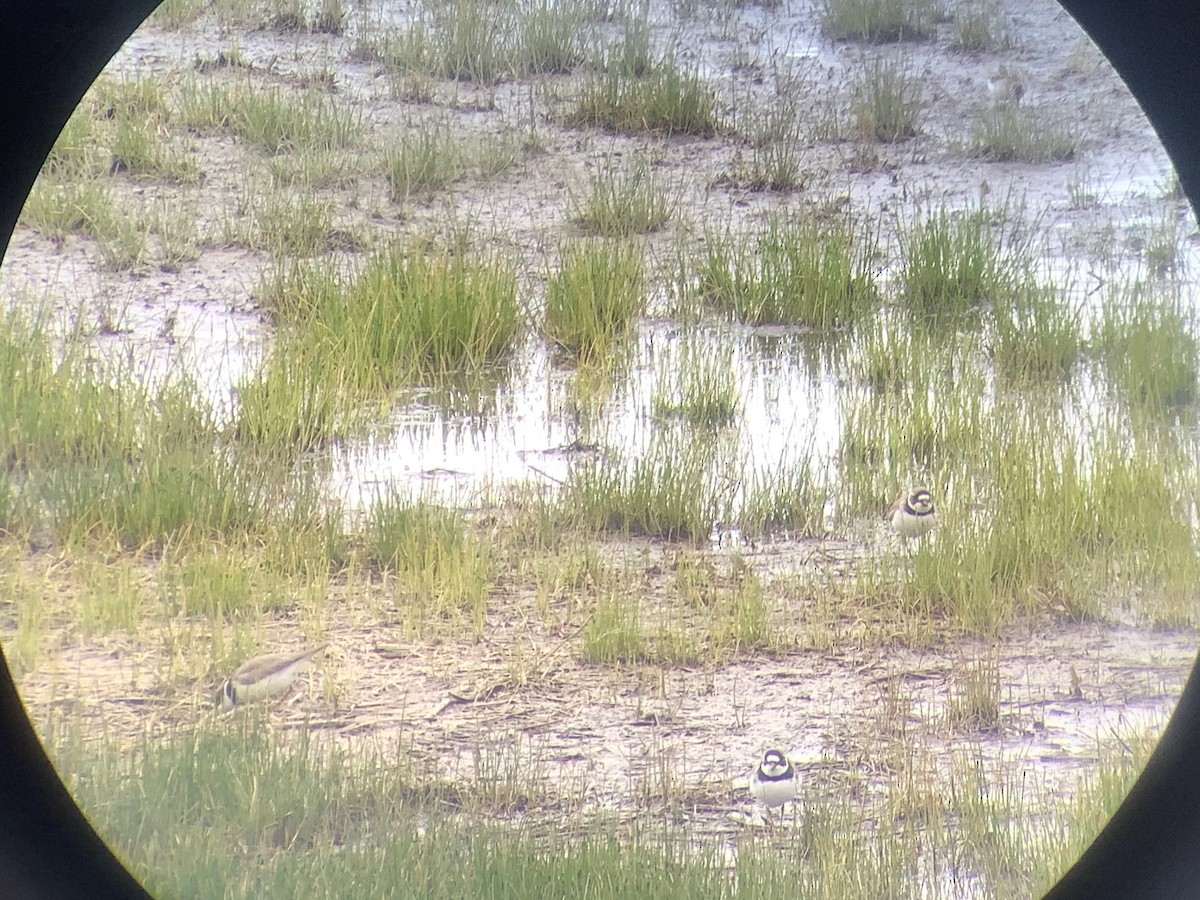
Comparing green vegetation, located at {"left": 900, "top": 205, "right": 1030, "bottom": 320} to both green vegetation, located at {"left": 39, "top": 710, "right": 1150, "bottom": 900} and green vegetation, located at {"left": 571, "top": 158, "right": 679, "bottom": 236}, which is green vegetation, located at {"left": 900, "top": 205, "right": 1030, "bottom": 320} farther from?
green vegetation, located at {"left": 39, "top": 710, "right": 1150, "bottom": 900}

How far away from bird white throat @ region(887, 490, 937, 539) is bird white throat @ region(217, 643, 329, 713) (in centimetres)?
113

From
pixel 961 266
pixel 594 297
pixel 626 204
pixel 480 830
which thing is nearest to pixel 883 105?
pixel 961 266

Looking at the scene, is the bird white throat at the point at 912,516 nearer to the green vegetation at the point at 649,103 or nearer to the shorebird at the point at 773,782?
the shorebird at the point at 773,782

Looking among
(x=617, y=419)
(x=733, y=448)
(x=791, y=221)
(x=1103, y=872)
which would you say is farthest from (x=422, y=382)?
(x=1103, y=872)

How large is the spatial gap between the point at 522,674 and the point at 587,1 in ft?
5.11

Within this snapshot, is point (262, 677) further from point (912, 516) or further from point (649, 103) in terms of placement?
point (649, 103)

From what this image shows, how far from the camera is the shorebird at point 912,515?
7.09 ft

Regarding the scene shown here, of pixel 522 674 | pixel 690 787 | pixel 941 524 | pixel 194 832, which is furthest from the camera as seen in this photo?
pixel 941 524

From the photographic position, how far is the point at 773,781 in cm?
178

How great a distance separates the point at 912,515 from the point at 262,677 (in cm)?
128

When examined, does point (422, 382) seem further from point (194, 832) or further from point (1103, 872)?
point (1103, 872)

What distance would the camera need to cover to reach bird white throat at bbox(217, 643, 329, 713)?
1907 millimetres

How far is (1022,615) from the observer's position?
206cm

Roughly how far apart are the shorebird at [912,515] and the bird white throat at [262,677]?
1.13m
